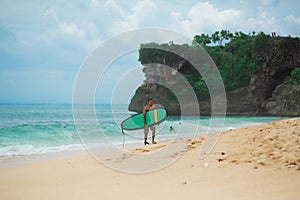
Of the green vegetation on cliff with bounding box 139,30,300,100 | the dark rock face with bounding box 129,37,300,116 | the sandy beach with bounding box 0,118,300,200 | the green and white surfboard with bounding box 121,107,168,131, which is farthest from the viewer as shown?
the green vegetation on cliff with bounding box 139,30,300,100

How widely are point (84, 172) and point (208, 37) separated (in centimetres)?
5003

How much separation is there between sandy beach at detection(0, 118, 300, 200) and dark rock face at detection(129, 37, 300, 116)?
114ft

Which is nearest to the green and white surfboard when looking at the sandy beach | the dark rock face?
the sandy beach

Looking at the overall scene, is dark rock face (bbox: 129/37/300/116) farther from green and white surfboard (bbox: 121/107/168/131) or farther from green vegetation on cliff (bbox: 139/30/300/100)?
green and white surfboard (bbox: 121/107/168/131)

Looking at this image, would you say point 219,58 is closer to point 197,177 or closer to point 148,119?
point 148,119

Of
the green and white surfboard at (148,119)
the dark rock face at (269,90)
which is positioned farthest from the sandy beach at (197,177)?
the dark rock face at (269,90)

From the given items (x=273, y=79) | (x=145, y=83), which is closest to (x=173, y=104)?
(x=145, y=83)

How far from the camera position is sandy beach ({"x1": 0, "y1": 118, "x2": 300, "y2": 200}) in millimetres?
3430

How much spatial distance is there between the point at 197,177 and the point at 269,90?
39.8 m

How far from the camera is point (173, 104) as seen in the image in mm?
43469

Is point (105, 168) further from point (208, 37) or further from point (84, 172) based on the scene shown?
point (208, 37)

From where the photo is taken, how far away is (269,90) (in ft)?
132

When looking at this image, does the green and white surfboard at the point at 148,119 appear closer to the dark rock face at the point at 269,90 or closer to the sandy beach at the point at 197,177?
the sandy beach at the point at 197,177

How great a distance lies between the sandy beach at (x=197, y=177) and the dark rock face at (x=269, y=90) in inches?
1363
